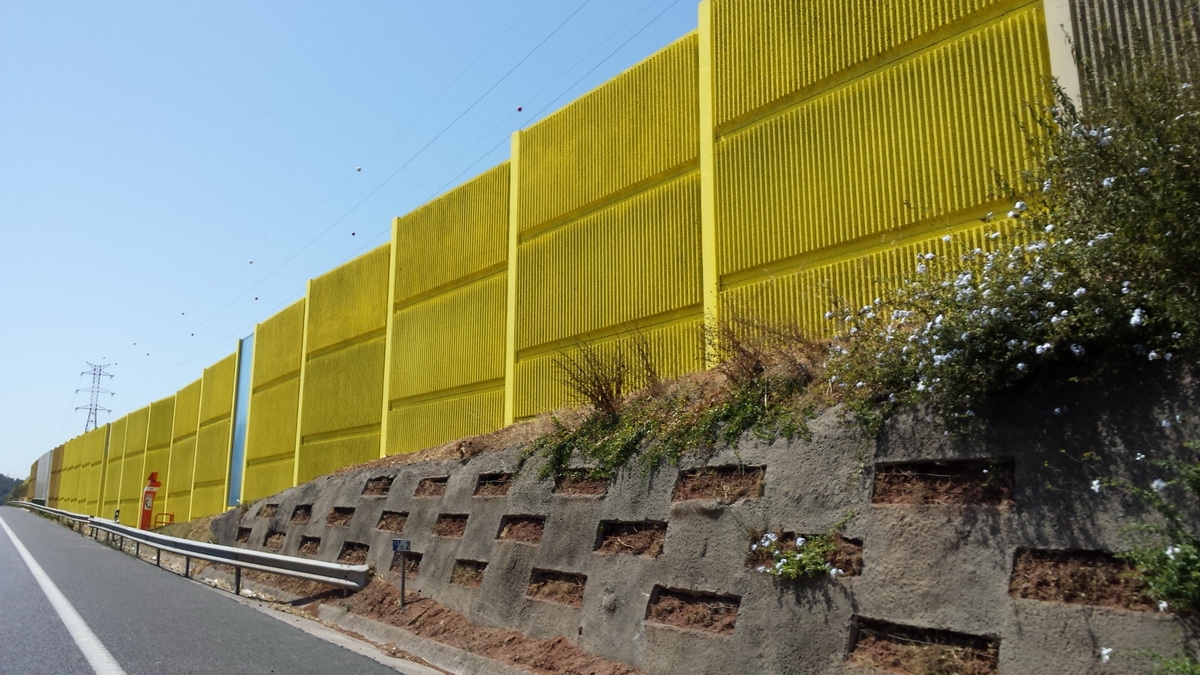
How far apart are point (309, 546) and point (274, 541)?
2.32 m

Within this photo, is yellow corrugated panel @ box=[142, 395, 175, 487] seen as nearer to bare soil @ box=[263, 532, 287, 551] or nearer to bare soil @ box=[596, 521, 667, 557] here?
bare soil @ box=[263, 532, 287, 551]

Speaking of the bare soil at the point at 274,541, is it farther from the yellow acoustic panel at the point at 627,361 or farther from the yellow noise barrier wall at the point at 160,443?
the yellow noise barrier wall at the point at 160,443

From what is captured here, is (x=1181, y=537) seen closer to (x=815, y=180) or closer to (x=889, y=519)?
(x=889, y=519)

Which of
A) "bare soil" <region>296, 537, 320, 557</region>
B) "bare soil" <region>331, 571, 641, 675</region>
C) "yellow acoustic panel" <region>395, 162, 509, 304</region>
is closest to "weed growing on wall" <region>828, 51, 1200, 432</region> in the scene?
"bare soil" <region>331, 571, 641, 675</region>

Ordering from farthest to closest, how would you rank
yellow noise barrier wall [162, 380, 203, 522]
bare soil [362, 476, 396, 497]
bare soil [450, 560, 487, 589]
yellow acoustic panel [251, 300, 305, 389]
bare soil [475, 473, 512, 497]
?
1. yellow noise barrier wall [162, 380, 203, 522]
2. yellow acoustic panel [251, 300, 305, 389]
3. bare soil [362, 476, 396, 497]
4. bare soil [475, 473, 512, 497]
5. bare soil [450, 560, 487, 589]

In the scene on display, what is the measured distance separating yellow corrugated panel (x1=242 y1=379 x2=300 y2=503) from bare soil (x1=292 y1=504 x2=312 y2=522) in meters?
5.85

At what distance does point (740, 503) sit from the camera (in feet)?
24.2

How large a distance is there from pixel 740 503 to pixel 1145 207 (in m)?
3.71

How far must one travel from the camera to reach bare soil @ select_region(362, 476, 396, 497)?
47.0ft

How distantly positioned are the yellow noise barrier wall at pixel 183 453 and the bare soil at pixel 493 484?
2700 cm

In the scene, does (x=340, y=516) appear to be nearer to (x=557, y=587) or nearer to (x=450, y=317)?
(x=450, y=317)

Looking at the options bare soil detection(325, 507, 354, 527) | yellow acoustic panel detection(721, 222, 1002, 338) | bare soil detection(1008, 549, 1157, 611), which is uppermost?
yellow acoustic panel detection(721, 222, 1002, 338)

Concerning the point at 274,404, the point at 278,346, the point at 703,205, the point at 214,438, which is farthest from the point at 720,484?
the point at 214,438

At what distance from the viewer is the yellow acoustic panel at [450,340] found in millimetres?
15062
